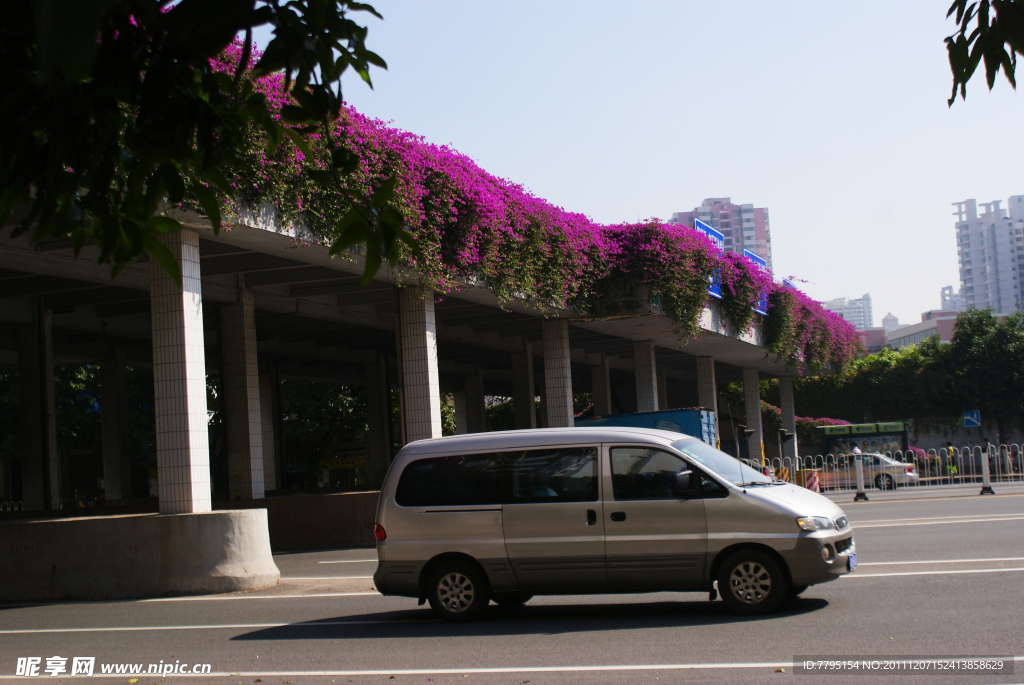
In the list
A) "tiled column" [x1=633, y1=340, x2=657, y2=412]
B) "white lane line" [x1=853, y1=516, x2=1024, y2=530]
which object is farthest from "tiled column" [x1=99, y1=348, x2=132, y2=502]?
"white lane line" [x1=853, y1=516, x2=1024, y2=530]

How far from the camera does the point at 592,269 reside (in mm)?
23766

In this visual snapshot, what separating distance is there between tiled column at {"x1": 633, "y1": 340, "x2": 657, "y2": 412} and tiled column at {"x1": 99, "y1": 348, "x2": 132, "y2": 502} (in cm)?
1509

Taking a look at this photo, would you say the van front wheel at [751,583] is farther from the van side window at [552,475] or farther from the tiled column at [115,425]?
the tiled column at [115,425]

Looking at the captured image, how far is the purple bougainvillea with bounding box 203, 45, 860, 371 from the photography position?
14883mm

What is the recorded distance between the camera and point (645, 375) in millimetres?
31203

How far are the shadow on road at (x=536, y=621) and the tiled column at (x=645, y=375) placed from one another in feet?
67.0

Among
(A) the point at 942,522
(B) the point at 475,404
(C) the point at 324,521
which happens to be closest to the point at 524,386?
(B) the point at 475,404

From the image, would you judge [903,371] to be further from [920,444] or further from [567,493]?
[567,493]

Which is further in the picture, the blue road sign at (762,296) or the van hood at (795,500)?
the blue road sign at (762,296)

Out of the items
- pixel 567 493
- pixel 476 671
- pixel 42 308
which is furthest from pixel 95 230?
pixel 42 308

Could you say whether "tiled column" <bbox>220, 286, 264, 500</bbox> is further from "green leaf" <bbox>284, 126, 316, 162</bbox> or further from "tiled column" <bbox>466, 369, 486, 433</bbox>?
"tiled column" <bbox>466, 369, 486, 433</bbox>

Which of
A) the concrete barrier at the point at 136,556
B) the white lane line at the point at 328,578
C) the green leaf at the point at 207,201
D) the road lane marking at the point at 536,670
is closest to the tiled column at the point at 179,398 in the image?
the concrete barrier at the point at 136,556

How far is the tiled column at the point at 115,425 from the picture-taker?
28.2 metres

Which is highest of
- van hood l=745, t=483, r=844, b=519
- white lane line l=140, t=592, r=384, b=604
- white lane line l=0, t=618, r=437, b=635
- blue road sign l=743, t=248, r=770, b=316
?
→ blue road sign l=743, t=248, r=770, b=316
